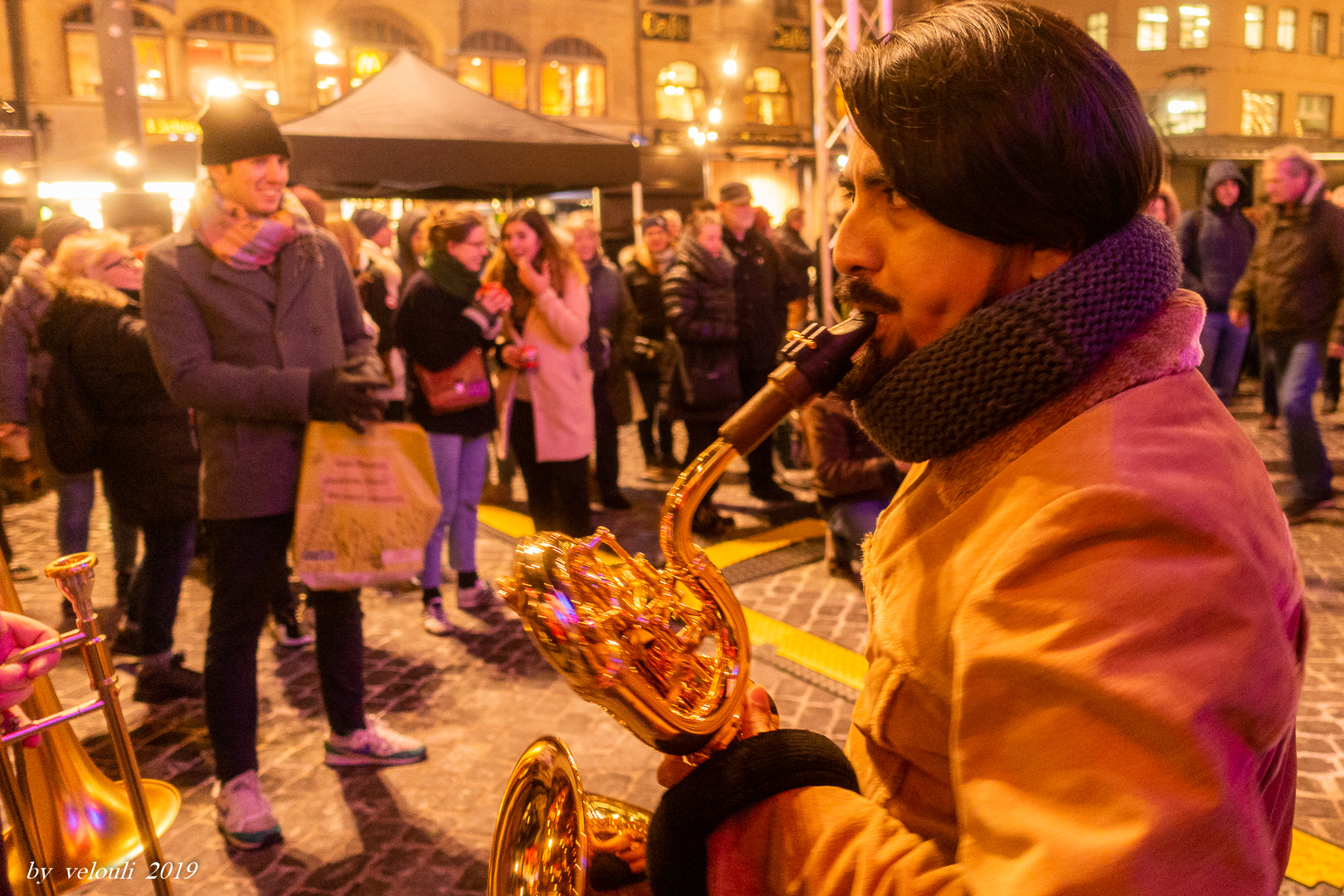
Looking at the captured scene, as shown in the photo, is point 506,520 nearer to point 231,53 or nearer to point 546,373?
point 546,373

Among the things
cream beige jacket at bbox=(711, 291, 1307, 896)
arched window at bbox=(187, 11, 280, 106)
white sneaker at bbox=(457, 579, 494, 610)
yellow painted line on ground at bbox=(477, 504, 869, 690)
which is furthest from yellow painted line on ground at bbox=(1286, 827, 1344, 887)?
arched window at bbox=(187, 11, 280, 106)

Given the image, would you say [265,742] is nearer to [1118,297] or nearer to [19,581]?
[19,581]

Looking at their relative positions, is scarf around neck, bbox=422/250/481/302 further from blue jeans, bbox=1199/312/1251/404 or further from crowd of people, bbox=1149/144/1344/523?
blue jeans, bbox=1199/312/1251/404

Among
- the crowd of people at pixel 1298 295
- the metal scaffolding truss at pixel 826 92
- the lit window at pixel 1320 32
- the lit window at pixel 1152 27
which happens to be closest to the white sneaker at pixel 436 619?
the metal scaffolding truss at pixel 826 92

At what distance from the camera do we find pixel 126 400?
14.7 ft

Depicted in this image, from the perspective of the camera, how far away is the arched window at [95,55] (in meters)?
19.8

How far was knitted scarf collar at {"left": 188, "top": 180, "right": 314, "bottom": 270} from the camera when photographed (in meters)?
3.01

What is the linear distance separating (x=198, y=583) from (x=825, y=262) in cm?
463

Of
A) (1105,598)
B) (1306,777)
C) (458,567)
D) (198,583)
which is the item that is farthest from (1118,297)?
(198,583)

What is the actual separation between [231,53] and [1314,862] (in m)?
24.7

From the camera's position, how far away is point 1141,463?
877mm

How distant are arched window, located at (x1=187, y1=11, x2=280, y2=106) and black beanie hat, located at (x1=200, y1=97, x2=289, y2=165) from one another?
2090 centimetres

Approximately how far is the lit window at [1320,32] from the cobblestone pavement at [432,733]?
3643cm

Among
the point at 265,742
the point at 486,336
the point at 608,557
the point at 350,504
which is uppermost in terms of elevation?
the point at 486,336
